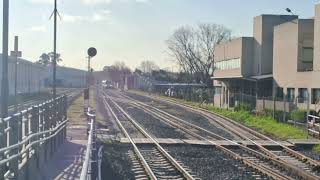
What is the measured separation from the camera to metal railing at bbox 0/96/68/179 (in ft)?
33.0

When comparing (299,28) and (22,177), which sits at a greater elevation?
(299,28)

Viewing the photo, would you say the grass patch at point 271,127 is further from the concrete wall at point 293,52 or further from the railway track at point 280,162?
the concrete wall at point 293,52

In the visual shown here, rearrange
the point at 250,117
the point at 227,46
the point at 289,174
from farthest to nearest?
1. the point at 227,46
2. the point at 250,117
3. the point at 289,174

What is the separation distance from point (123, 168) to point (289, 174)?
4.76 meters

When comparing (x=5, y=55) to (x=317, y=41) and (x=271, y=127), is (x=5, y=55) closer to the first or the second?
(x=271, y=127)

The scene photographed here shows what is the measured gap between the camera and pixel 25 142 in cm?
1166

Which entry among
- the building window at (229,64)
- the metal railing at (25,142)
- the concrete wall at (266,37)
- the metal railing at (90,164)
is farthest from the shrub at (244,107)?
the metal railing at (90,164)

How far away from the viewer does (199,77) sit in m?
133

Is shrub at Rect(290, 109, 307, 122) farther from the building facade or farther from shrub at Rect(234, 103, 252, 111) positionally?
shrub at Rect(234, 103, 252, 111)

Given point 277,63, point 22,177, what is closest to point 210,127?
point 277,63

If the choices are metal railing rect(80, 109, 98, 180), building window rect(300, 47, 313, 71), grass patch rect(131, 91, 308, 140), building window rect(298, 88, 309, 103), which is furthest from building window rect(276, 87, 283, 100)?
metal railing rect(80, 109, 98, 180)

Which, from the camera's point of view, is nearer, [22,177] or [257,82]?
[22,177]

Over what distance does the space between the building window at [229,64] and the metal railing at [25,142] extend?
5554cm

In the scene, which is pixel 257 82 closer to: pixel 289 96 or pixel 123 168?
pixel 289 96
